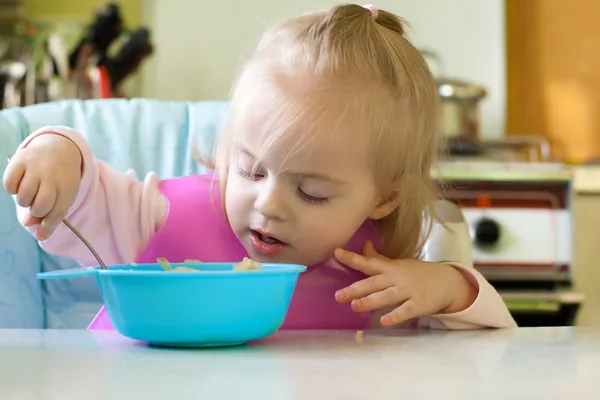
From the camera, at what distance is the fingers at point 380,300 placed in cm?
77

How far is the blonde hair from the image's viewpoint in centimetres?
90

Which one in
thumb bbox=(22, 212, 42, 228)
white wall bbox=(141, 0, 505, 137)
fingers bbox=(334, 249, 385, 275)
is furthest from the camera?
white wall bbox=(141, 0, 505, 137)

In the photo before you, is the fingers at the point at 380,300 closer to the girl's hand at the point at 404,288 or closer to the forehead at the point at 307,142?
the girl's hand at the point at 404,288

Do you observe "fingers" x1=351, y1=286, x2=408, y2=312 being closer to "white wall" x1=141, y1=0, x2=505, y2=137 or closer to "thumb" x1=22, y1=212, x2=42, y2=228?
"thumb" x1=22, y1=212, x2=42, y2=228

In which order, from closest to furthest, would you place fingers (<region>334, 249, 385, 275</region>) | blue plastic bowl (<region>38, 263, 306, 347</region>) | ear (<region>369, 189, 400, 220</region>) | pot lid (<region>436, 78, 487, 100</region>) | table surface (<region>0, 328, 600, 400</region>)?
table surface (<region>0, 328, 600, 400</region>)
blue plastic bowl (<region>38, 263, 306, 347</region>)
fingers (<region>334, 249, 385, 275</region>)
ear (<region>369, 189, 400, 220</region>)
pot lid (<region>436, 78, 487, 100</region>)

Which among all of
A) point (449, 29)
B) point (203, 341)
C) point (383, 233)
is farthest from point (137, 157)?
point (449, 29)

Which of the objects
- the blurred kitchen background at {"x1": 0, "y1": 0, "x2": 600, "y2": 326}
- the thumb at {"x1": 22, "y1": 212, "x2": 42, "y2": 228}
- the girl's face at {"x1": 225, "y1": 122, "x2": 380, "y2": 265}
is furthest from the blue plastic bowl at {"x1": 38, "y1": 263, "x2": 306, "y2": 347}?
the blurred kitchen background at {"x1": 0, "y1": 0, "x2": 600, "y2": 326}

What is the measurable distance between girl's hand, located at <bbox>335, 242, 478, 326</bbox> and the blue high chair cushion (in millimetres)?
513

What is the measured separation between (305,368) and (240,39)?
224cm

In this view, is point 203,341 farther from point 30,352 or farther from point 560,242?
point 560,242

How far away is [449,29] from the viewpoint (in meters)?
2.71

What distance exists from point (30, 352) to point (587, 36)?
2.65 meters

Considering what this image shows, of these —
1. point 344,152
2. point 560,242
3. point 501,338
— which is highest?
point 344,152

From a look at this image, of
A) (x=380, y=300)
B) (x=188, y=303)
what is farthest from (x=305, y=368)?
(x=380, y=300)
